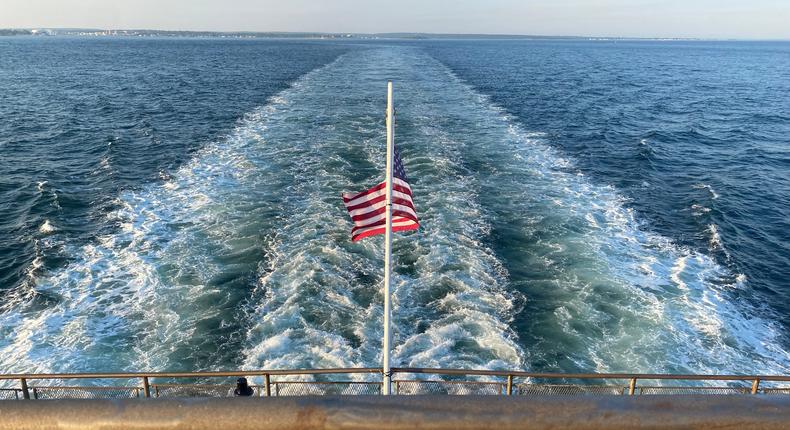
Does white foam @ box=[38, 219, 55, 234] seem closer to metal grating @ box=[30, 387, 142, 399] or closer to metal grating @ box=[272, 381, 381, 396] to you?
metal grating @ box=[30, 387, 142, 399]

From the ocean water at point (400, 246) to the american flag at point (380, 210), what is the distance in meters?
6.19

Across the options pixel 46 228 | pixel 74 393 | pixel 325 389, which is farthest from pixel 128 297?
pixel 46 228

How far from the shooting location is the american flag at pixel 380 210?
11.2m

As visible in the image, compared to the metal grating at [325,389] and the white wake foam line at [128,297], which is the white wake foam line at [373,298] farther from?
the white wake foam line at [128,297]

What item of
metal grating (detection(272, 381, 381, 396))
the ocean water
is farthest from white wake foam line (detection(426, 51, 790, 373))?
metal grating (detection(272, 381, 381, 396))

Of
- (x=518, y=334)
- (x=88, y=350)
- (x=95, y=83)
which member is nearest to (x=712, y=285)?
(x=518, y=334)

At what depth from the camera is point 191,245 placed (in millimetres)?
23094

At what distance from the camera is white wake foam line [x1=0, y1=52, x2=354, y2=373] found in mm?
16016

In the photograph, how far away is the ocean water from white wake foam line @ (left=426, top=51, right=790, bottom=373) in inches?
3.7

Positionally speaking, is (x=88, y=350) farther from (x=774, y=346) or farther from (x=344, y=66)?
(x=344, y=66)

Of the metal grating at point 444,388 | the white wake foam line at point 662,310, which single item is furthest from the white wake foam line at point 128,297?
the white wake foam line at point 662,310

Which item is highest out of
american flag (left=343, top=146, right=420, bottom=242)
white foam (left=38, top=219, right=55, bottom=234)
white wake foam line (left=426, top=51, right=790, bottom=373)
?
american flag (left=343, top=146, right=420, bottom=242)

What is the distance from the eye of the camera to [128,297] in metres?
19.1

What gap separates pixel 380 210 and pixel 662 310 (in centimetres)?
1346
